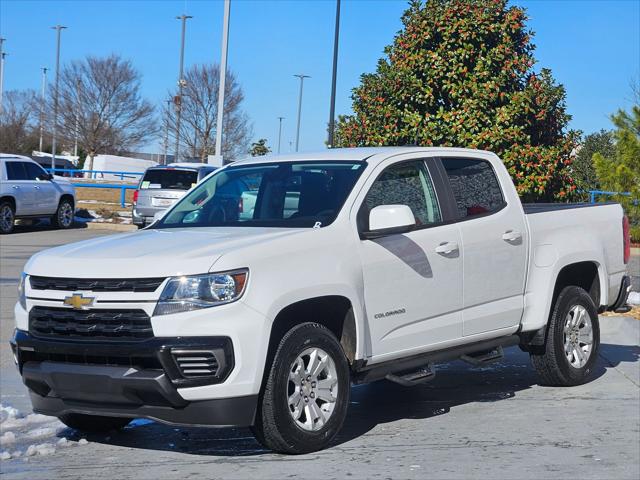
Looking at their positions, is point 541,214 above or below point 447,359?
above

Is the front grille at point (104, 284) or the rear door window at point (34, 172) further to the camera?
the rear door window at point (34, 172)

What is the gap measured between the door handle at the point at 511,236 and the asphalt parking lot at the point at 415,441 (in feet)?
3.92

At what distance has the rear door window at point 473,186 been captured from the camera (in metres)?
7.57

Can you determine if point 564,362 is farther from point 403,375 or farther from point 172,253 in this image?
point 172,253

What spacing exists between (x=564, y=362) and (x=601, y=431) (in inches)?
56.0

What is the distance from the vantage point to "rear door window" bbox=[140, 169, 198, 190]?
25.2m

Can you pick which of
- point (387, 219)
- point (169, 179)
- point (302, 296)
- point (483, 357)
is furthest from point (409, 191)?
point (169, 179)

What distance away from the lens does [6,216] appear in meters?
25.3

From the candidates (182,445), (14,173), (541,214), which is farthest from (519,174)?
(14,173)

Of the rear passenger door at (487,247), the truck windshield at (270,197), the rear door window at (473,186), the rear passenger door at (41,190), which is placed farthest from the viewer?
the rear passenger door at (41,190)

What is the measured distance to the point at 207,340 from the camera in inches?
220

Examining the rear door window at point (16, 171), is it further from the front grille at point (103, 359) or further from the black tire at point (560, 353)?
the front grille at point (103, 359)

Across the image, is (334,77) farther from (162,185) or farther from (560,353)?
(560,353)

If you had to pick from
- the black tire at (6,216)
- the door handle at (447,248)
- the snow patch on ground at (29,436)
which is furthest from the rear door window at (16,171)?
the door handle at (447,248)
